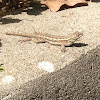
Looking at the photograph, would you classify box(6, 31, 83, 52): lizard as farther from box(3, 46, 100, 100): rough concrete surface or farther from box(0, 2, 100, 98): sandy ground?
box(3, 46, 100, 100): rough concrete surface

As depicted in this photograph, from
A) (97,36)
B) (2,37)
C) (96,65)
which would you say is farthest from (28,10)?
(96,65)

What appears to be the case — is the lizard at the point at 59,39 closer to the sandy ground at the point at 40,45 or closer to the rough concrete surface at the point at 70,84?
the sandy ground at the point at 40,45

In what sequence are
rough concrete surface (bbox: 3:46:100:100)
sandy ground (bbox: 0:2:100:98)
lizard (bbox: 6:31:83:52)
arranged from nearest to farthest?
rough concrete surface (bbox: 3:46:100:100) → sandy ground (bbox: 0:2:100:98) → lizard (bbox: 6:31:83:52)

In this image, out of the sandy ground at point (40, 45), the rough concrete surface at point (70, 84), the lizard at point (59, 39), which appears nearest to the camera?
the rough concrete surface at point (70, 84)

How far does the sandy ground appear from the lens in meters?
3.08

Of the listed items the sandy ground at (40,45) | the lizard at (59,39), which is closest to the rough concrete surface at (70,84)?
the sandy ground at (40,45)

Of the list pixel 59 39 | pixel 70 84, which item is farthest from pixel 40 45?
pixel 70 84

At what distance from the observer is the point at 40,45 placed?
3.73 metres

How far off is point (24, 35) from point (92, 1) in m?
1.75

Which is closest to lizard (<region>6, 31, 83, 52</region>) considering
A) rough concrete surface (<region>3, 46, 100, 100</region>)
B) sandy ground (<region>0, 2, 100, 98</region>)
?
sandy ground (<region>0, 2, 100, 98</region>)

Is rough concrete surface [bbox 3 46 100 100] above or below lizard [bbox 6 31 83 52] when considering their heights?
below

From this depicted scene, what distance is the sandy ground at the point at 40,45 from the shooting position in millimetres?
3080

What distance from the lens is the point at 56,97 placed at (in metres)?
2.92

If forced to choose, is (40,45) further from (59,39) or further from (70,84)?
(70,84)
